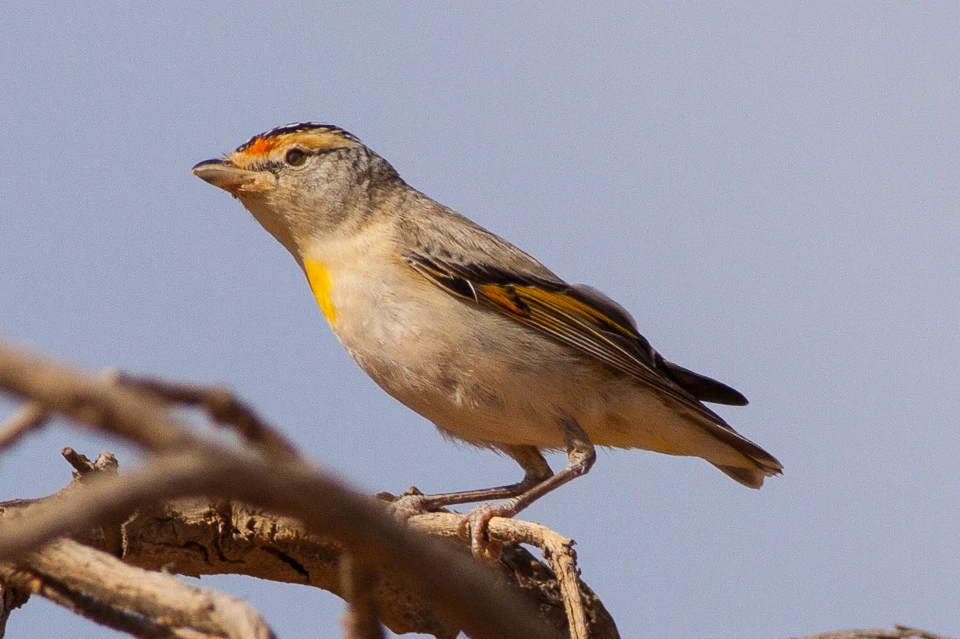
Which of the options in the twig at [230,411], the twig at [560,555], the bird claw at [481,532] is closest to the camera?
the twig at [230,411]

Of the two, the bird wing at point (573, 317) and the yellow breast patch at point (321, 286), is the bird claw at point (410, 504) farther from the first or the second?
the bird wing at point (573, 317)

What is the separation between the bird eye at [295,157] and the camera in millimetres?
7086

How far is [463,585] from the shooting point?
1.52 meters

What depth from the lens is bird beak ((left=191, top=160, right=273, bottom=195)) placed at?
675 cm

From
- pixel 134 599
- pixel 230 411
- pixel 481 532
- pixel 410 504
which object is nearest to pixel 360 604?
pixel 230 411

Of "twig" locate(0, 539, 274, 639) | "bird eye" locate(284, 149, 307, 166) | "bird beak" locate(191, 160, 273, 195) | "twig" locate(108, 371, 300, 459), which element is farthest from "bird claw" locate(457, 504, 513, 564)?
"twig" locate(108, 371, 300, 459)

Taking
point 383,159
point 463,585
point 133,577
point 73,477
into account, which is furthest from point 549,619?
point 463,585

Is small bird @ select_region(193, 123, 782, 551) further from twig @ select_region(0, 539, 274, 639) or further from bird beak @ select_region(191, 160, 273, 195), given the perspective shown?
twig @ select_region(0, 539, 274, 639)

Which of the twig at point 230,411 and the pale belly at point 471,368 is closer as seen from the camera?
the twig at point 230,411

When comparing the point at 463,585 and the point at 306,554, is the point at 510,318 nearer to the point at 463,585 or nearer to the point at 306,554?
the point at 306,554

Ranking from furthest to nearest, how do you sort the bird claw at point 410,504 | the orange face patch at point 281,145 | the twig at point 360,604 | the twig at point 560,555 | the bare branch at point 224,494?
1. the orange face patch at point 281,145
2. the bird claw at point 410,504
3. the twig at point 560,555
4. the twig at point 360,604
5. the bare branch at point 224,494

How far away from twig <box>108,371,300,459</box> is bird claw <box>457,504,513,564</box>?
380cm

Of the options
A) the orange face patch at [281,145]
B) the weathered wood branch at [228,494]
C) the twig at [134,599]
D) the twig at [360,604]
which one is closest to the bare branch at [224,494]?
the weathered wood branch at [228,494]

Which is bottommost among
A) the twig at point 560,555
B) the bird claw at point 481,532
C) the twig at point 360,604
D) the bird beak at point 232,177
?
the twig at point 360,604
